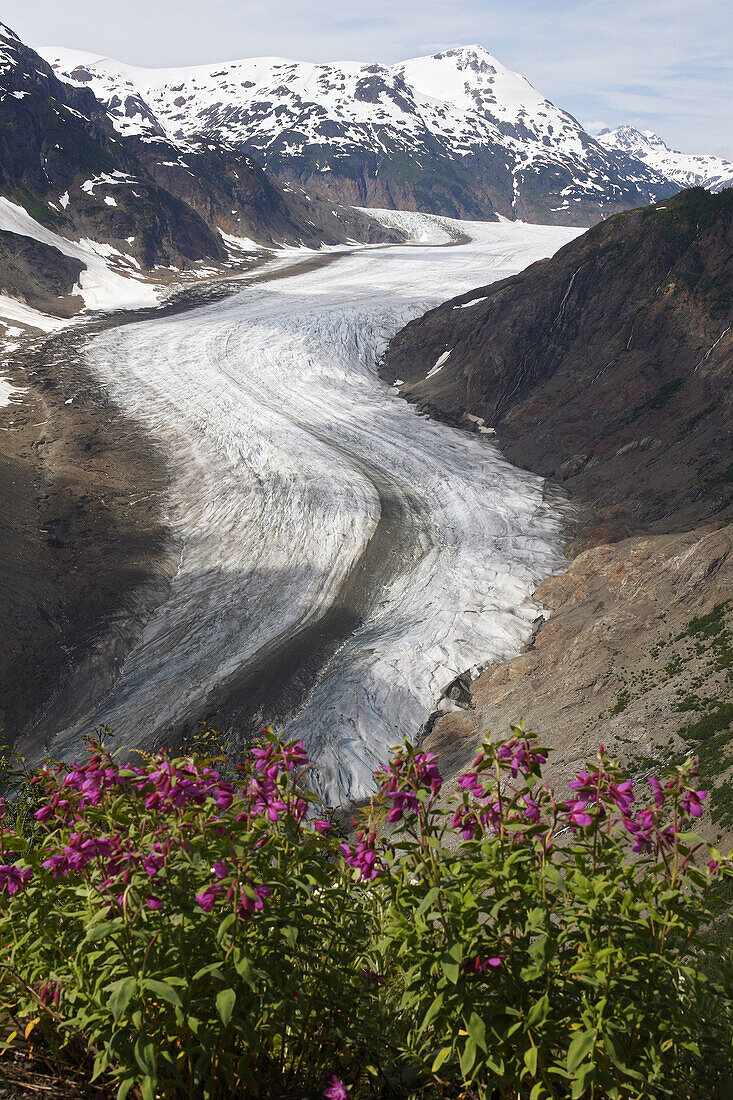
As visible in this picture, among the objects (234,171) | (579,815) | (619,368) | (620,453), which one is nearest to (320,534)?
(620,453)

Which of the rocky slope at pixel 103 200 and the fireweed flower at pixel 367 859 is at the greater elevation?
the rocky slope at pixel 103 200

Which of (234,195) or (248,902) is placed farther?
(234,195)

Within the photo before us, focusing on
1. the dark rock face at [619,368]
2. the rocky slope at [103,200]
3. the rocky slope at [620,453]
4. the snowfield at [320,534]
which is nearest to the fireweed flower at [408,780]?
the rocky slope at [620,453]

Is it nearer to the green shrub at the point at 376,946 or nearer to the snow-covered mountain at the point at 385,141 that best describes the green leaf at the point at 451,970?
the green shrub at the point at 376,946

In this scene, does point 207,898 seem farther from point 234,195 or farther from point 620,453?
point 234,195

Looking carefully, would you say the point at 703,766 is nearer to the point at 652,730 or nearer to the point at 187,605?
the point at 652,730

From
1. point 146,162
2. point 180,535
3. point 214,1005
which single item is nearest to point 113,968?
point 214,1005

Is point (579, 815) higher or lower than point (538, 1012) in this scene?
higher

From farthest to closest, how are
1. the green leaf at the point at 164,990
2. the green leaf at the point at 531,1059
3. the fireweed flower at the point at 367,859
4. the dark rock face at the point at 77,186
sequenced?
the dark rock face at the point at 77,186
the fireweed flower at the point at 367,859
the green leaf at the point at 531,1059
the green leaf at the point at 164,990
